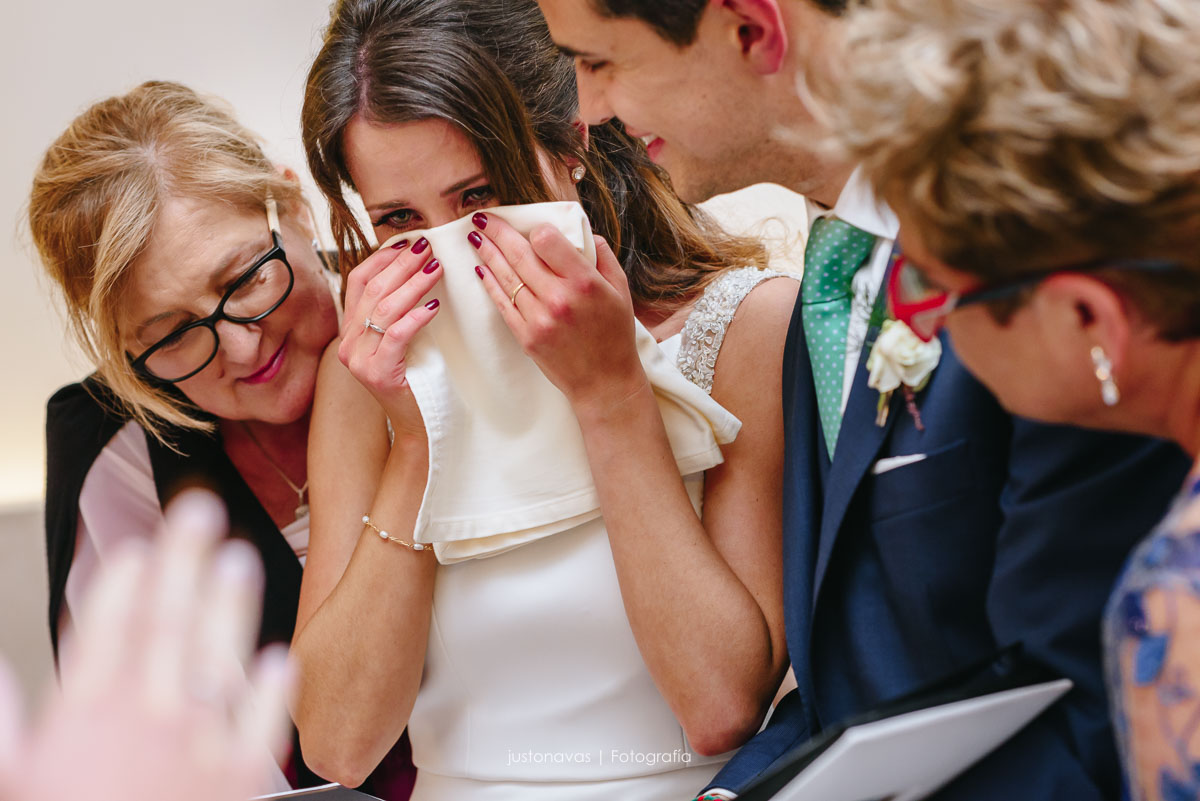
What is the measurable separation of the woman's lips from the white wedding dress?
53 cm

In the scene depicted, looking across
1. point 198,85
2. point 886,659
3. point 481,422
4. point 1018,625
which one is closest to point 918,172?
point 1018,625

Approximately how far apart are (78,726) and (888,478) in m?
0.86

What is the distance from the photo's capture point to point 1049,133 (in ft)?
2.45

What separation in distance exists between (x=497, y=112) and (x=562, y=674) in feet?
2.86

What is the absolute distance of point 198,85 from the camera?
3074 mm

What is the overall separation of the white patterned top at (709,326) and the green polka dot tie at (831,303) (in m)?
0.30

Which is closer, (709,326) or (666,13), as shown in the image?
(666,13)

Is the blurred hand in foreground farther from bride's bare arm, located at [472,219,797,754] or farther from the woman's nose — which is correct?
the woman's nose

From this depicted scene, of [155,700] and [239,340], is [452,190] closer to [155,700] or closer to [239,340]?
[239,340]

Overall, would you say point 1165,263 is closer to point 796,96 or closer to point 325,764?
point 796,96

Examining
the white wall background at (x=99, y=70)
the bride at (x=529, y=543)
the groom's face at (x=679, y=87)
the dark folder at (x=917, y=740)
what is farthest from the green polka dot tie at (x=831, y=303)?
the white wall background at (x=99, y=70)

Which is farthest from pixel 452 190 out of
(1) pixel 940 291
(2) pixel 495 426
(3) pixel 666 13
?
(1) pixel 940 291

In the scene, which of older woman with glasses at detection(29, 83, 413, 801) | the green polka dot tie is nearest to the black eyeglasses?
older woman with glasses at detection(29, 83, 413, 801)

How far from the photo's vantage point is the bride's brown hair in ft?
5.16
